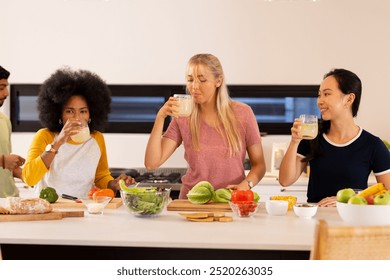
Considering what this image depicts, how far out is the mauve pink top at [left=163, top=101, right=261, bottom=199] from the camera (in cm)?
313

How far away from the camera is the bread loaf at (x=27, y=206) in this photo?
2.51 meters

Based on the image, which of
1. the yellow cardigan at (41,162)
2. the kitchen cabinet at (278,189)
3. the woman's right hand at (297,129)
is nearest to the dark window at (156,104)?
the kitchen cabinet at (278,189)

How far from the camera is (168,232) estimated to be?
223cm

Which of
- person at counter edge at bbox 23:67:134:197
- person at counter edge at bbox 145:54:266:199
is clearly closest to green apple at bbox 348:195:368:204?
person at counter edge at bbox 145:54:266:199

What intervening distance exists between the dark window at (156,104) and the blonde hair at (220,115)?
193 cm

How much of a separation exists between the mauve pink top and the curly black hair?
0.54 meters

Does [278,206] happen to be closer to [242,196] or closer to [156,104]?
[242,196]

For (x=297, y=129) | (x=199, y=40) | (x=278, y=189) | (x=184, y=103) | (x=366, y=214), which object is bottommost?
(x=278, y=189)

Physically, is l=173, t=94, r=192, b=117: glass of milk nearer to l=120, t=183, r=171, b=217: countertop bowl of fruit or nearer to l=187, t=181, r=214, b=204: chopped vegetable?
l=187, t=181, r=214, b=204: chopped vegetable

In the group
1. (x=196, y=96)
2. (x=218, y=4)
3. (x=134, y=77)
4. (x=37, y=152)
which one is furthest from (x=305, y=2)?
(x=37, y=152)

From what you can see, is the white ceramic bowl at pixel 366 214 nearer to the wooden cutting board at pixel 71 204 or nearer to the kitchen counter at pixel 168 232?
the kitchen counter at pixel 168 232

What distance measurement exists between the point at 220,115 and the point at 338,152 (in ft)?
2.00

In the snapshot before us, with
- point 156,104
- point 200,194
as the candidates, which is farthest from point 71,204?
point 156,104

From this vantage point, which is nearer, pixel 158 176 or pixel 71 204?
pixel 71 204
